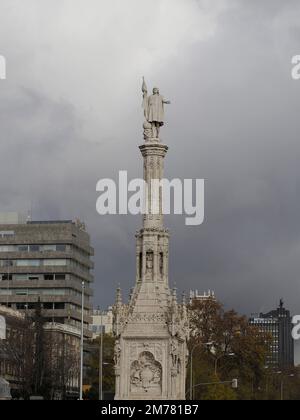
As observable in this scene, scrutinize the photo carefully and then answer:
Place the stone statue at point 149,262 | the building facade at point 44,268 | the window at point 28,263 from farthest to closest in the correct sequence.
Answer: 1. the window at point 28,263
2. the building facade at point 44,268
3. the stone statue at point 149,262

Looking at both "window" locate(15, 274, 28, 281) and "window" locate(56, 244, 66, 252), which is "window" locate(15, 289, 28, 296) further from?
"window" locate(56, 244, 66, 252)

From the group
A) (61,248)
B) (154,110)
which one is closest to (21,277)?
(61,248)

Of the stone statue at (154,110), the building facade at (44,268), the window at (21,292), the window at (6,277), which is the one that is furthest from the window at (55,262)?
the stone statue at (154,110)

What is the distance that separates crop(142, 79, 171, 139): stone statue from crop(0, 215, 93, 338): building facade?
85511 mm

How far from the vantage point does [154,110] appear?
3231 inches

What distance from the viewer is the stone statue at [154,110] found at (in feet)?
268

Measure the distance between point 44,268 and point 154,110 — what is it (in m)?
88.8

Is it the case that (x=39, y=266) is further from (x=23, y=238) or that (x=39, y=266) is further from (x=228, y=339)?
(x=228, y=339)

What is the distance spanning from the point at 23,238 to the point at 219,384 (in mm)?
61058

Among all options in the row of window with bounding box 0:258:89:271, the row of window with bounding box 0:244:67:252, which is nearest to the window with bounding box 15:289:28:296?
the row of window with bounding box 0:258:89:271

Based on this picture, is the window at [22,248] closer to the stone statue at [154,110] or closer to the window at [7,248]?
the window at [7,248]

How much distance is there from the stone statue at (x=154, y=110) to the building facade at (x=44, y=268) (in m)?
85.5

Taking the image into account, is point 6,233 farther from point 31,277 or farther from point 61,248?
point 61,248

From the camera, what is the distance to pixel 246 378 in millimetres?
135000
